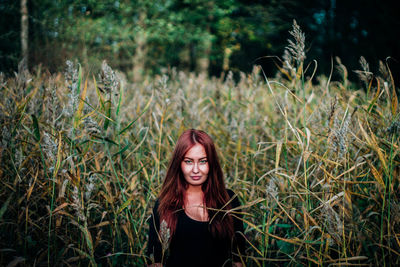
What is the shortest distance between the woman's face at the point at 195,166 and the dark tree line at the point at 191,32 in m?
1.25

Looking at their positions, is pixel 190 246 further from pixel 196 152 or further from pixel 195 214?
pixel 196 152

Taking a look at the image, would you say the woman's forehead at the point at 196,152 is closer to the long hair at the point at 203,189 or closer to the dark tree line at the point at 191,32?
the long hair at the point at 203,189

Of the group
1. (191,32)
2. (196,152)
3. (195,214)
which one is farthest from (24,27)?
(191,32)

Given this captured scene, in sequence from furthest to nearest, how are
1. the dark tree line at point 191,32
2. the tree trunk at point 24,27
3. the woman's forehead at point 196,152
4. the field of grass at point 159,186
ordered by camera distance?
the tree trunk at point 24,27 < the dark tree line at point 191,32 < the woman's forehead at point 196,152 < the field of grass at point 159,186

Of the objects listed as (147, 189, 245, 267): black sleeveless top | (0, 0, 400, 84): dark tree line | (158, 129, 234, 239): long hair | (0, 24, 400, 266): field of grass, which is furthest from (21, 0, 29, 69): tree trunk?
(147, 189, 245, 267): black sleeveless top

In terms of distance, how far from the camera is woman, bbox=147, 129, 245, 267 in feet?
3.73

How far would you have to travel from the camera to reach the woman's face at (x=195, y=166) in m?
1.16

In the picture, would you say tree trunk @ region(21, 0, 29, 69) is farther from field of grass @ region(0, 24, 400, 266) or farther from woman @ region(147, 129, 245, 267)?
woman @ region(147, 129, 245, 267)

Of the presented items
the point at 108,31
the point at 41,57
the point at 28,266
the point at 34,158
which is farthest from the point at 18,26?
the point at 28,266

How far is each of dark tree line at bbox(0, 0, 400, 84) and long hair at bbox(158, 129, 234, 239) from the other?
1229 mm

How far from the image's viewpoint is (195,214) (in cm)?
118

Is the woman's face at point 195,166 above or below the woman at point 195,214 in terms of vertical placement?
above

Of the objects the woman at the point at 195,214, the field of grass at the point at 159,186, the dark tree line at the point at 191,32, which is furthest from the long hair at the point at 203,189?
the dark tree line at the point at 191,32

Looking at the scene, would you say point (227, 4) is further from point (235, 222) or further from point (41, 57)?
point (235, 222)
